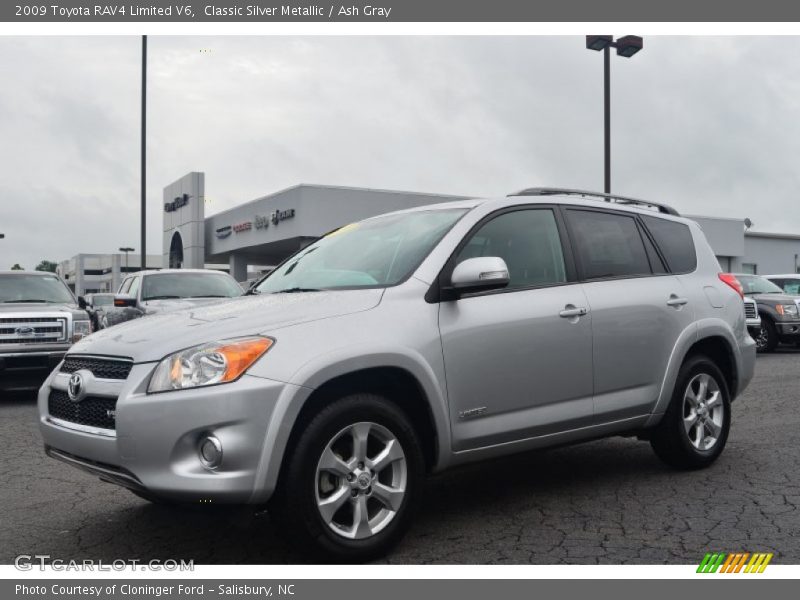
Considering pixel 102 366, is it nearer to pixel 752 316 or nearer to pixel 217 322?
pixel 217 322

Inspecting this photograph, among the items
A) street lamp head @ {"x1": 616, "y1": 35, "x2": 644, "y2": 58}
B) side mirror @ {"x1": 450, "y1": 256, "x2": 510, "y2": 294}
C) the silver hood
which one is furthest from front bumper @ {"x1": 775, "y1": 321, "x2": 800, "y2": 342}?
the silver hood

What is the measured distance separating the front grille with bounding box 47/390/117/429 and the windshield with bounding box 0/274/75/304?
741 cm

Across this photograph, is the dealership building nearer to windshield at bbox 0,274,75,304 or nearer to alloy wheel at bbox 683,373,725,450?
windshield at bbox 0,274,75,304

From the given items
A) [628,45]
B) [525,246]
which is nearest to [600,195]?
[525,246]

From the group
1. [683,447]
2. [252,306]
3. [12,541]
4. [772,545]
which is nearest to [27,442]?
[12,541]

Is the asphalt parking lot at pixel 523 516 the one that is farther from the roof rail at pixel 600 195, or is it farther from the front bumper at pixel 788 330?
the front bumper at pixel 788 330

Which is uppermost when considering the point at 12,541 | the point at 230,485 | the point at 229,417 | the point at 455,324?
the point at 455,324

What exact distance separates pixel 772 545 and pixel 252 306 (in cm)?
285

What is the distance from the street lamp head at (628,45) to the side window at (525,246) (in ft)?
42.4

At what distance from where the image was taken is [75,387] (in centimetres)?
400

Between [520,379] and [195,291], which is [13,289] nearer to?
[195,291]

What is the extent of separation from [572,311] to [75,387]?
273 centimetres

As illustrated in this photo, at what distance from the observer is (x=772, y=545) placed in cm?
407

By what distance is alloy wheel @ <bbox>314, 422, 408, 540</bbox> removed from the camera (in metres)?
Result: 3.70
